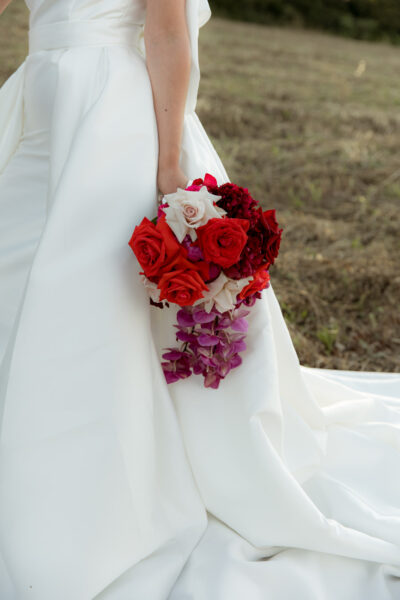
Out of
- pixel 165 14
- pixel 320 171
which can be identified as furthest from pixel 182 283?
pixel 320 171

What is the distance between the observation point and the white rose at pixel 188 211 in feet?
5.00

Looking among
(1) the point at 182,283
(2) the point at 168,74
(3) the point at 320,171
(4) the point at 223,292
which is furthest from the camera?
(3) the point at 320,171

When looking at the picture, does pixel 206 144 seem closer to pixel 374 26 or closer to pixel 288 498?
pixel 288 498

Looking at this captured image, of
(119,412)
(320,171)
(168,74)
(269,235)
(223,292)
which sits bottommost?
(320,171)

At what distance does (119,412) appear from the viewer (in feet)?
5.10

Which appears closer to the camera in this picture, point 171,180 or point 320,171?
point 171,180

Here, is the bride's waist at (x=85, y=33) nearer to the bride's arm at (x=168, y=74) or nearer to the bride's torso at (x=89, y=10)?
the bride's torso at (x=89, y=10)

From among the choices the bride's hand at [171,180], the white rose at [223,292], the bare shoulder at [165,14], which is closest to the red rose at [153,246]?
the white rose at [223,292]

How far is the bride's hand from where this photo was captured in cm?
173

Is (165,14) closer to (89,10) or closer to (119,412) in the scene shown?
(89,10)

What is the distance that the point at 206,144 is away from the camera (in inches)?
75.1

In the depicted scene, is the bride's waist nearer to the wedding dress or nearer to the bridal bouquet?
the wedding dress

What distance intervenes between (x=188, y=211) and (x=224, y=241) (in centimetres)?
12

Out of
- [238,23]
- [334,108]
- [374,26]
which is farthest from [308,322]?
[374,26]
